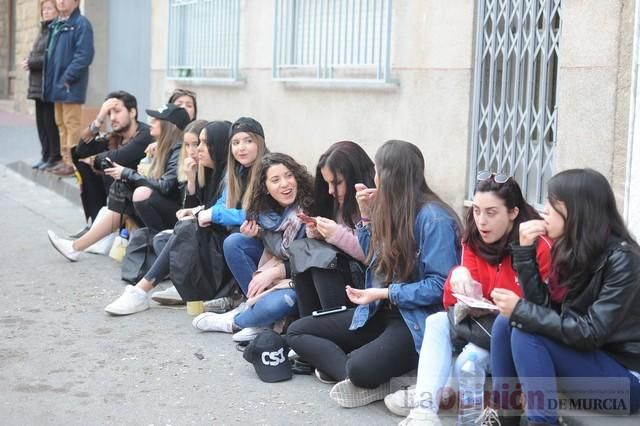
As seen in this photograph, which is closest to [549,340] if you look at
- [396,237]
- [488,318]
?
[488,318]

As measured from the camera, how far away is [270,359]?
18.6 feet

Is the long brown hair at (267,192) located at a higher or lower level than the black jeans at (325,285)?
higher

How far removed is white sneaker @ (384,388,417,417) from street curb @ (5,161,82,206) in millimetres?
7183

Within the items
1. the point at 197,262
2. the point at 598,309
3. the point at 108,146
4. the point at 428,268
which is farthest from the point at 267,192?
the point at 108,146

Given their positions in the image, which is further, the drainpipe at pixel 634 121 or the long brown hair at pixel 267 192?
the long brown hair at pixel 267 192

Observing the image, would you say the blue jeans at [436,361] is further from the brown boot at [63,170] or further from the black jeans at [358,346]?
the brown boot at [63,170]

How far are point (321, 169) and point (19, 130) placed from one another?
12.9 metres

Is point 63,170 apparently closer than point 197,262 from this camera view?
No

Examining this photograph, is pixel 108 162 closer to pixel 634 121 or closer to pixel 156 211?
pixel 156 211

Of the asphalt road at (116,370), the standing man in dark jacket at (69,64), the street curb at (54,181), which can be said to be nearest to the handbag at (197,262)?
the asphalt road at (116,370)

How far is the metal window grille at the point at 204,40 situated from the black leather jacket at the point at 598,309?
6736 mm

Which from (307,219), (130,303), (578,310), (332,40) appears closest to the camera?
(578,310)

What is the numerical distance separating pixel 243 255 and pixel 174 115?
2.03m

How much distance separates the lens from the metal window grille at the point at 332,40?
855 centimetres
